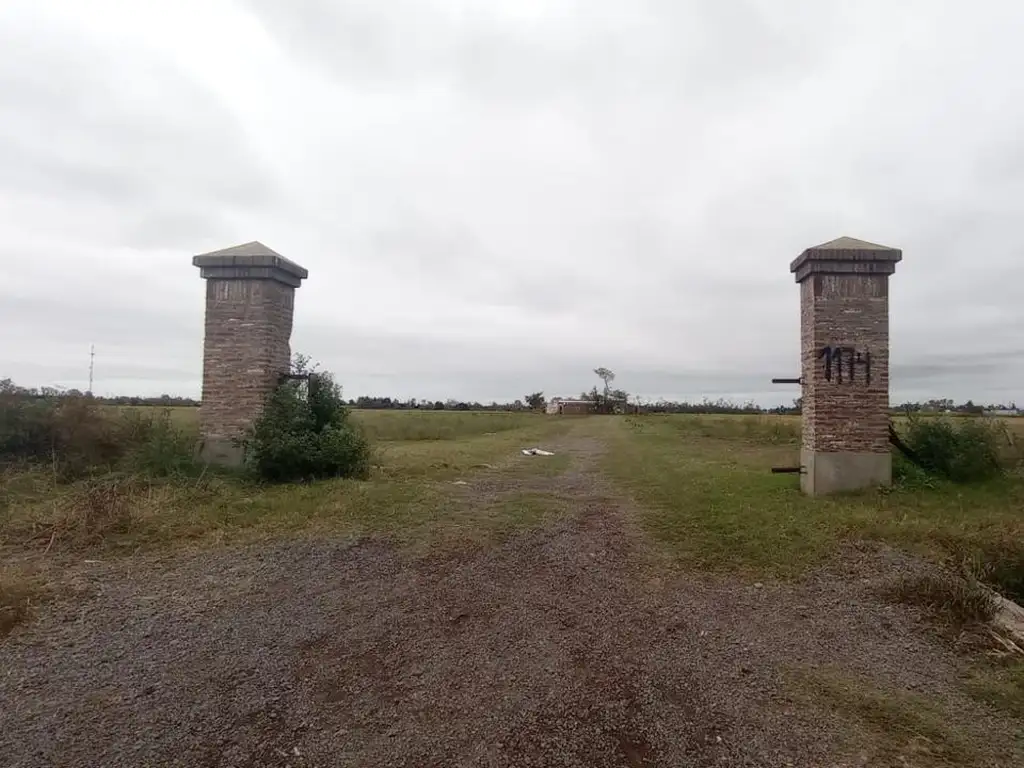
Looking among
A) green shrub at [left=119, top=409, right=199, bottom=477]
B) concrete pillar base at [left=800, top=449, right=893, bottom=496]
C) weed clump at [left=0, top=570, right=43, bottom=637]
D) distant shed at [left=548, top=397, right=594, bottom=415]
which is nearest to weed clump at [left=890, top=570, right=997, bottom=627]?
concrete pillar base at [left=800, top=449, right=893, bottom=496]

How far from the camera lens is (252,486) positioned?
8.62m

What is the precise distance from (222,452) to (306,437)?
1367 millimetres

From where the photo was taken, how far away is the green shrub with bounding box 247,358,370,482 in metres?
8.87

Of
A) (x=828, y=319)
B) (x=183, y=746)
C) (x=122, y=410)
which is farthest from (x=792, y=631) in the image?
(x=122, y=410)

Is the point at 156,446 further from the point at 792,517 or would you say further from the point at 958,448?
the point at 958,448

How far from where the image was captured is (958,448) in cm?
900

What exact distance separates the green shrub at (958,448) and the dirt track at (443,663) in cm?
441

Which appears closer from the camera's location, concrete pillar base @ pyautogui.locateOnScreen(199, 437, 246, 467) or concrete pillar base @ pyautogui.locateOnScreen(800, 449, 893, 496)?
concrete pillar base @ pyautogui.locateOnScreen(800, 449, 893, 496)

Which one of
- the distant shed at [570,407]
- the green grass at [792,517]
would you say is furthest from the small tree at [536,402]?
the green grass at [792,517]

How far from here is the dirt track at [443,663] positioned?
285 cm

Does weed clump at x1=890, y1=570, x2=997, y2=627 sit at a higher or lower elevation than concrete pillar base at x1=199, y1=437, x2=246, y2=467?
lower

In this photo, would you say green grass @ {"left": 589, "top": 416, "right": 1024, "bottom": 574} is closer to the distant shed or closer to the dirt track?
the dirt track

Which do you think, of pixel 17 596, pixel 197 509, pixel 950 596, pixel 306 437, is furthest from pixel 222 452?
pixel 950 596

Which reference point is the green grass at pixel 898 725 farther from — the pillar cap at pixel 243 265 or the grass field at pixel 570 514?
the pillar cap at pixel 243 265
